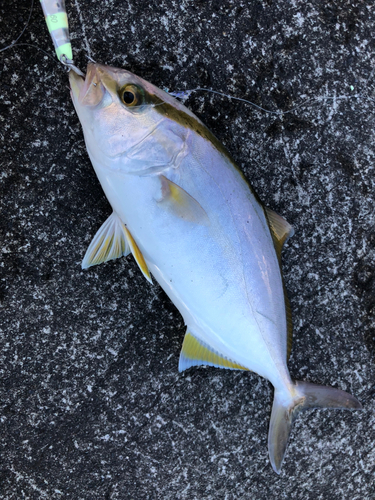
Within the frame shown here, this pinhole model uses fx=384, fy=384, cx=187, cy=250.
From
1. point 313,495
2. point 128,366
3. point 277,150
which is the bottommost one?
point 313,495

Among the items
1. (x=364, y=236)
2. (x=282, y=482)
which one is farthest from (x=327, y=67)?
(x=282, y=482)

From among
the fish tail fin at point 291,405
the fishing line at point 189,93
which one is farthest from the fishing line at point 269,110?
the fish tail fin at point 291,405

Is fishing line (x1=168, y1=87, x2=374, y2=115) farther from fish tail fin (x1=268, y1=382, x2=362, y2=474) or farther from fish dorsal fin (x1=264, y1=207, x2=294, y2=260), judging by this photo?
fish tail fin (x1=268, y1=382, x2=362, y2=474)

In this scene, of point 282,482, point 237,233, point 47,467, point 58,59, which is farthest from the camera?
point 282,482

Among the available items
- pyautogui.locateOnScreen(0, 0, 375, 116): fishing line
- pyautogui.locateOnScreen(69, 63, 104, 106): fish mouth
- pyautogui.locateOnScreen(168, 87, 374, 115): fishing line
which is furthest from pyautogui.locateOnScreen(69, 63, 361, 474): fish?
pyautogui.locateOnScreen(168, 87, 374, 115): fishing line

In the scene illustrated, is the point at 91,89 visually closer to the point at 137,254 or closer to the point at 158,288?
the point at 137,254

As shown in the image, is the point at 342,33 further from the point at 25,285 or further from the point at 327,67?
the point at 25,285
